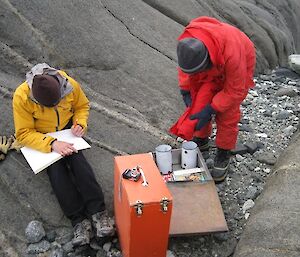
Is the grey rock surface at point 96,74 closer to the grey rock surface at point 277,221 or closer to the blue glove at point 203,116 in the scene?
the grey rock surface at point 277,221

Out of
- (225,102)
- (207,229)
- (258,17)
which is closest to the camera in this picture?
(207,229)

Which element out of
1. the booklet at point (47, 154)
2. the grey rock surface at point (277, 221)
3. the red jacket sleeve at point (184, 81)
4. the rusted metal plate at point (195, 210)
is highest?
the red jacket sleeve at point (184, 81)

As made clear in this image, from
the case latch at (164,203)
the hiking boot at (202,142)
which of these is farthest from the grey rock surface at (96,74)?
the case latch at (164,203)

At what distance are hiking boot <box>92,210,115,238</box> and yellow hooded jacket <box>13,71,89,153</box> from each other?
2.72 feet

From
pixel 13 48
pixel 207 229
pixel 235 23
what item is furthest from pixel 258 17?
pixel 207 229

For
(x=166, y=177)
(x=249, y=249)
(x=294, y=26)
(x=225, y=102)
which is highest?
(x=225, y=102)

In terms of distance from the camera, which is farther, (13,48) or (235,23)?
(235,23)

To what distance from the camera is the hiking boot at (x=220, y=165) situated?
5078mm

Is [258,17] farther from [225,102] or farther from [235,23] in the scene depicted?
[225,102]

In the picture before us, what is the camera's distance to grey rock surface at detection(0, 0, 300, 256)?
459 centimetres

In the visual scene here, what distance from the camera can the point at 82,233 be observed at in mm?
4172

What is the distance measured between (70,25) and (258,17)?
5.94 meters

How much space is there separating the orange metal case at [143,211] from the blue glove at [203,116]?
1.06m

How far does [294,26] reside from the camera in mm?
13125
